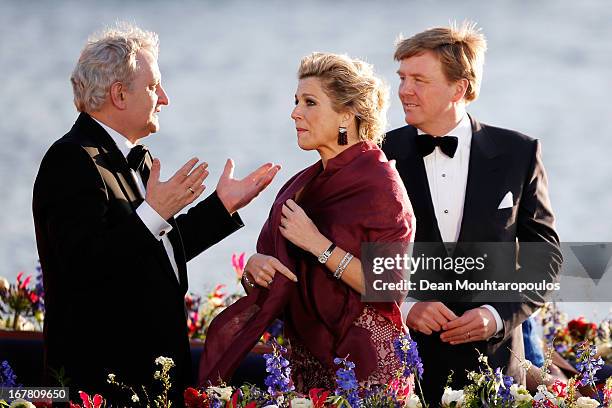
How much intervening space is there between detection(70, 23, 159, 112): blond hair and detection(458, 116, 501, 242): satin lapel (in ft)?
5.65

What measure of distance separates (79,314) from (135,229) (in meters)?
0.46

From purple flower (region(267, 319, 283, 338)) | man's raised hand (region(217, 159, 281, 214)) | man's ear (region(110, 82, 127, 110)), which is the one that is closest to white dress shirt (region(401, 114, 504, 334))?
man's raised hand (region(217, 159, 281, 214))

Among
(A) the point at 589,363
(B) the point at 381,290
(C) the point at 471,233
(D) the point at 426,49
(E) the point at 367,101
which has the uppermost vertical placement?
(D) the point at 426,49

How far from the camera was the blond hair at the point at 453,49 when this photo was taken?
544 centimetres

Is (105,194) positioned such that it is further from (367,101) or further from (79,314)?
(367,101)

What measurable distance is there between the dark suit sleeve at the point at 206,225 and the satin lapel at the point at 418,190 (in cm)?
92

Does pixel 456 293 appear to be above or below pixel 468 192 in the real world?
below

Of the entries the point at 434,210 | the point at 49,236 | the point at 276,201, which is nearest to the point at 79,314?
the point at 49,236

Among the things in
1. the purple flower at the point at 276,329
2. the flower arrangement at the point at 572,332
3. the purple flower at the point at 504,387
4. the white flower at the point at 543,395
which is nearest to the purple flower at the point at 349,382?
the purple flower at the point at 504,387

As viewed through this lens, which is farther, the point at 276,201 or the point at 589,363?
the point at 276,201

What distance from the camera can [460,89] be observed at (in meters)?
5.50

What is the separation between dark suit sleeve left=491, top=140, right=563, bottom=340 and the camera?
538cm

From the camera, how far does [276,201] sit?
4.88m

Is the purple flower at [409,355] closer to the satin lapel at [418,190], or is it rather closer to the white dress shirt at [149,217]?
the white dress shirt at [149,217]
